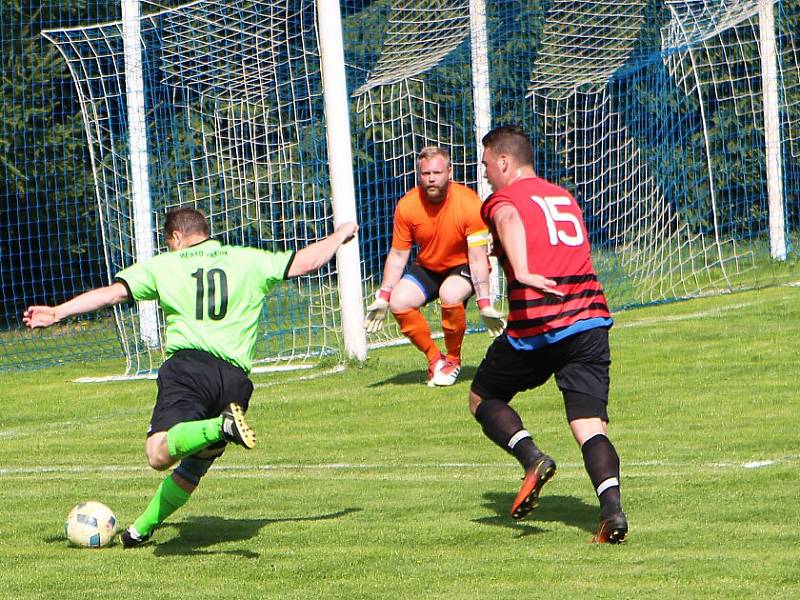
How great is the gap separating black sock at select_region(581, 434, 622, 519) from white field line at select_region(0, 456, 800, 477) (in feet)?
6.60

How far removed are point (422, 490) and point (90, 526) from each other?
84.9 inches

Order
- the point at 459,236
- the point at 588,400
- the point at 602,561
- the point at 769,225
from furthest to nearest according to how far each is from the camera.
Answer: the point at 769,225 < the point at 459,236 < the point at 588,400 < the point at 602,561

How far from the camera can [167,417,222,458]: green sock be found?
6.89 m

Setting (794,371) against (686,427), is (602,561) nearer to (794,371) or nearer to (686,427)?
(686,427)

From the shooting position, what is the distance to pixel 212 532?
7.76m

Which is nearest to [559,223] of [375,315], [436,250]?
[375,315]

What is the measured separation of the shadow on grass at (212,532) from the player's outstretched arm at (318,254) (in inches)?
56.8

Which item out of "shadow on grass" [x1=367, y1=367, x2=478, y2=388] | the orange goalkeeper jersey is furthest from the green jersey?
"shadow on grass" [x1=367, y1=367, x2=478, y2=388]

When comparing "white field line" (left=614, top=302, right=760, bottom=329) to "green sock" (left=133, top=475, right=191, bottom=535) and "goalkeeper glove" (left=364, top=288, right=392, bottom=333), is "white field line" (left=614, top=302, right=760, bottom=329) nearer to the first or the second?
"goalkeeper glove" (left=364, top=288, right=392, bottom=333)

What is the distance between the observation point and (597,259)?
65.0ft

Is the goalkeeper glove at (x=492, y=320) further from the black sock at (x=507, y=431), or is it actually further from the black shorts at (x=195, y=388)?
the black shorts at (x=195, y=388)

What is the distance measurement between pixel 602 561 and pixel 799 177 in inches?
673

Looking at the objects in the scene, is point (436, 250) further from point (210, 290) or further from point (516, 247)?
point (516, 247)

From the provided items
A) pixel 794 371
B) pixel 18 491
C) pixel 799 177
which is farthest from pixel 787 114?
pixel 18 491
